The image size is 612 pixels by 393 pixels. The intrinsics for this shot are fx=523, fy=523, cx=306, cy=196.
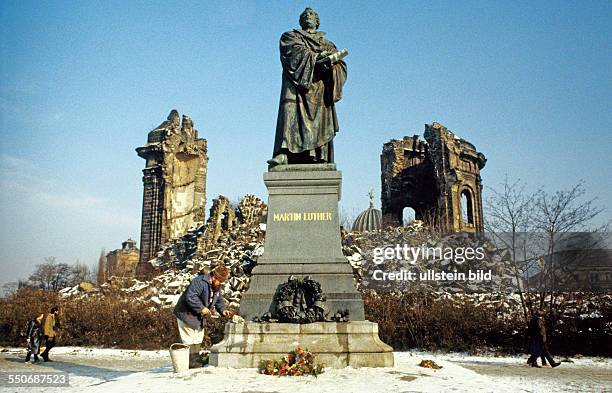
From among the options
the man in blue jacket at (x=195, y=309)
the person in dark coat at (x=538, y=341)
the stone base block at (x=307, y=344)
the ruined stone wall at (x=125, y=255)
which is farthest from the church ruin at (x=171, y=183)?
the stone base block at (x=307, y=344)

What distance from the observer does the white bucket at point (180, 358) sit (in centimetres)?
648

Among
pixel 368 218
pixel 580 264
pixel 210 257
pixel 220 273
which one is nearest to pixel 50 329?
pixel 220 273

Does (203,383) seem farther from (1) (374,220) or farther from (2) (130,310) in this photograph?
(1) (374,220)

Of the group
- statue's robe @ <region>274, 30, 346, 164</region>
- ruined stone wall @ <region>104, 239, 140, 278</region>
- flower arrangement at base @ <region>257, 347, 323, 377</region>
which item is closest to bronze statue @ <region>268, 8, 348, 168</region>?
statue's robe @ <region>274, 30, 346, 164</region>

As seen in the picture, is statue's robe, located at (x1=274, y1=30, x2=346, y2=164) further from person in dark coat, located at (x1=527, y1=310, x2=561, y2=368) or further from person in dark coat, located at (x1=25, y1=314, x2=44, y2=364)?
person in dark coat, located at (x1=25, y1=314, x2=44, y2=364)

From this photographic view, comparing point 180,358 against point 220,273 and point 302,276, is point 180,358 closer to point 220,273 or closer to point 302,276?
point 220,273

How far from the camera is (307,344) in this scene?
6812 mm

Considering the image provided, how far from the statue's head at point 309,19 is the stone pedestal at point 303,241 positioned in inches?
101

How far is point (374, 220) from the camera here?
155 feet

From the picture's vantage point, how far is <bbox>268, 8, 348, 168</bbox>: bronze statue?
28.3 feet

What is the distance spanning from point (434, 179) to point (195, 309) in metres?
32.7

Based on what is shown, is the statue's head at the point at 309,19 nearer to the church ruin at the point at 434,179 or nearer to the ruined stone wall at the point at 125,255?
the church ruin at the point at 434,179

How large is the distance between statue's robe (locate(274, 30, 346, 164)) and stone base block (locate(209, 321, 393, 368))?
2.96 meters

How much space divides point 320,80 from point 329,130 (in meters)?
0.88
